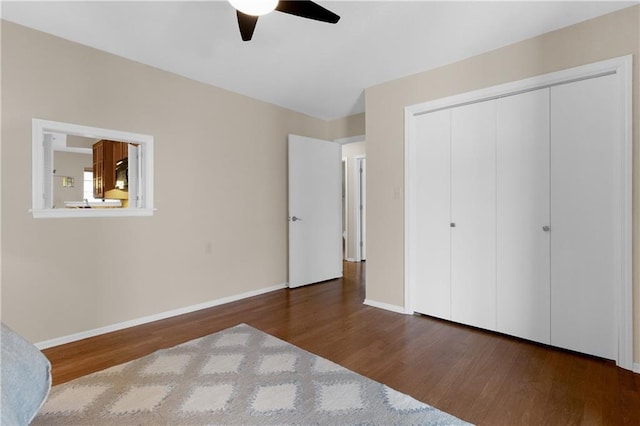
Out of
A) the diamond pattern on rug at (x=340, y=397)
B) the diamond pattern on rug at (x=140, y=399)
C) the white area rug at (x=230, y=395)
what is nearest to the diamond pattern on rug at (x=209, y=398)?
the white area rug at (x=230, y=395)

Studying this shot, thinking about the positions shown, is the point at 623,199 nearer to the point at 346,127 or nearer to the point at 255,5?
the point at 255,5

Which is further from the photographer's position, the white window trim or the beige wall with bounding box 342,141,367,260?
the beige wall with bounding box 342,141,367,260

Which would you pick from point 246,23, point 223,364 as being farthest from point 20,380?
point 246,23

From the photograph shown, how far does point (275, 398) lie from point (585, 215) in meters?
2.42

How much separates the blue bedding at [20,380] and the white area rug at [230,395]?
66 cm

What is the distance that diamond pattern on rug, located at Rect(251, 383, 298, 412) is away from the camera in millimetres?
1702

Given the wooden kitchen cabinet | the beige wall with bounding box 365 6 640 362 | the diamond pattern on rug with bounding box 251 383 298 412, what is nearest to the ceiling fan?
the beige wall with bounding box 365 6 640 362

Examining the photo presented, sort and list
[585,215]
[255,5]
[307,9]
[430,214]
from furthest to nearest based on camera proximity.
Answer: [430,214]
[585,215]
[307,9]
[255,5]

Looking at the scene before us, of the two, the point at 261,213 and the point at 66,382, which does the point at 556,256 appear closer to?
the point at 261,213

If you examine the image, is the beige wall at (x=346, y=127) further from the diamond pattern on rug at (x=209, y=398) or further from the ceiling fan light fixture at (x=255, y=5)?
the diamond pattern on rug at (x=209, y=398)

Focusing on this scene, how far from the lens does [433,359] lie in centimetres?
226

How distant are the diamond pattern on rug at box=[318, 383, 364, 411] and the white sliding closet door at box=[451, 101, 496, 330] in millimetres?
1476

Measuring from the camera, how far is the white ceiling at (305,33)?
2117 mm

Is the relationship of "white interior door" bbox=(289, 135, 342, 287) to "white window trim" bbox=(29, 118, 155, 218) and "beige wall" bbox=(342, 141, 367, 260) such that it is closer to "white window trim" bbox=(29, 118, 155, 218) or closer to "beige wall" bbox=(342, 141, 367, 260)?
"beige wall" bbox=(342, 141, 367, 260)
